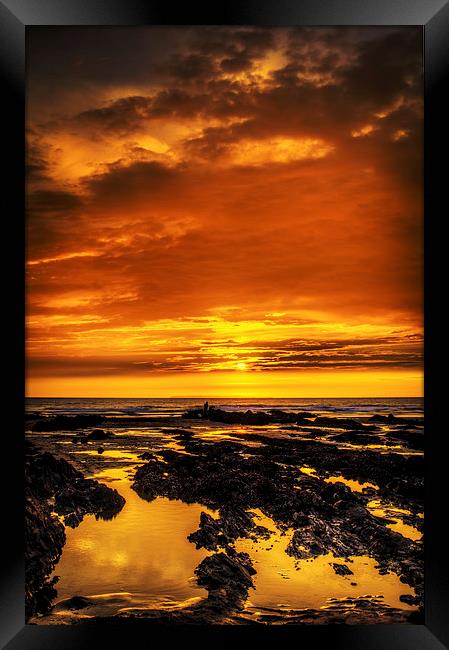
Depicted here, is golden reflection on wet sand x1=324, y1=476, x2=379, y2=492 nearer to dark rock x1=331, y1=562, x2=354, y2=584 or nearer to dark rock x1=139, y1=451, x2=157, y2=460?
dark rock x1=331, y1=562, x2=354, y2=584

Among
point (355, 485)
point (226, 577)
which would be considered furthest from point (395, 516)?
point (226, 577)

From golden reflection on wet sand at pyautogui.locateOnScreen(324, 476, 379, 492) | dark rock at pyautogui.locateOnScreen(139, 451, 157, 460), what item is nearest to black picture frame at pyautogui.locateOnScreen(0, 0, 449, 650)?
golden reflection on wet sand at pyautogui.locateOnScreen(324, 476, 379, 492)

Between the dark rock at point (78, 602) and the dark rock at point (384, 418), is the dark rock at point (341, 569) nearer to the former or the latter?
the dark rock at point (384, 418)

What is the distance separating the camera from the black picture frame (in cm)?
185

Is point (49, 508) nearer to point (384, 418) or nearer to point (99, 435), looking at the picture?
point (99, 435)

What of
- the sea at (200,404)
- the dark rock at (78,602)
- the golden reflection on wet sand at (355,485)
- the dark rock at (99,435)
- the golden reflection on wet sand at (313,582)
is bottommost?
the dark rock at (78,602)

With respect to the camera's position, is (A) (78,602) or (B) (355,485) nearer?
(A) (78,602)
